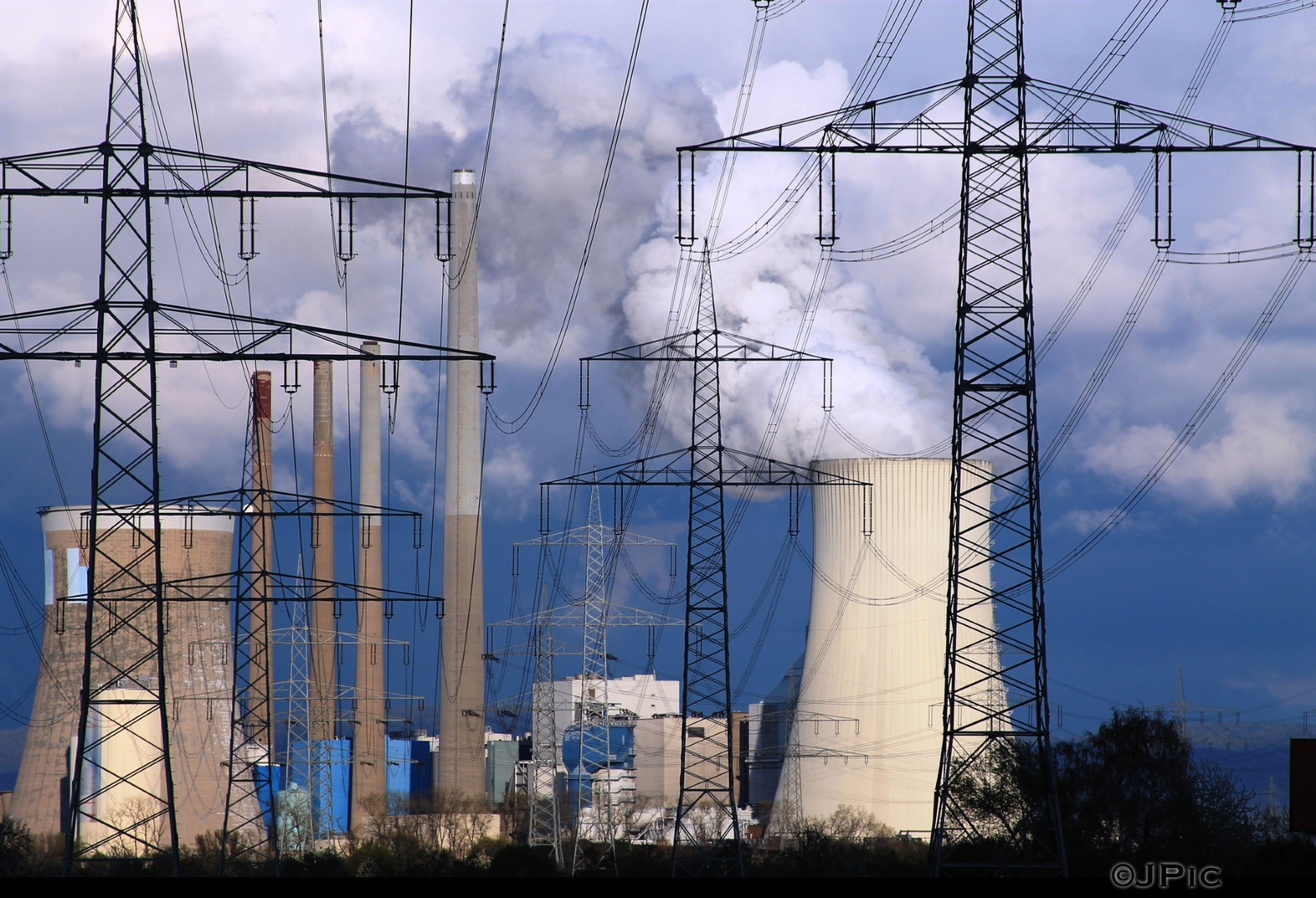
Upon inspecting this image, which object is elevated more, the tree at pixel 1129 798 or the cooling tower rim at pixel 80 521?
the cooling tower rim at pixel 80 521

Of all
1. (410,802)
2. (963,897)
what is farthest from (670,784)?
(963,897)

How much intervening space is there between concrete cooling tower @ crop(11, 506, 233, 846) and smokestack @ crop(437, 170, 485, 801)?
7.39 m

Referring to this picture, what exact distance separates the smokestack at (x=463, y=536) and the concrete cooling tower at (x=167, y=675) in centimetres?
739

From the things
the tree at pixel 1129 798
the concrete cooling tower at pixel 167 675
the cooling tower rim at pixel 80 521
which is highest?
the cooling tower rim at pixel 80 521

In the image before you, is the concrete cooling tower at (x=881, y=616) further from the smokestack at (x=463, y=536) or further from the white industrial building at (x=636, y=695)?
the white industrial building at (x=636, y=695)

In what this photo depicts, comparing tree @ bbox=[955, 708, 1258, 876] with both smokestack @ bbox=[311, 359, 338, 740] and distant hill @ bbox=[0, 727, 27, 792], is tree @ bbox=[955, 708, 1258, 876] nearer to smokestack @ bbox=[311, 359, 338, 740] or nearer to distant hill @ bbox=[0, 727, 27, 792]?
smokestack @ bbox=[311, 359, 338, 740]

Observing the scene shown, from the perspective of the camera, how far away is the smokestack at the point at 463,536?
4547 cm

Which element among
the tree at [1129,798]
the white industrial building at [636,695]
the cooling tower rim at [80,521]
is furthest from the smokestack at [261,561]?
the white industrial building at [636,695]

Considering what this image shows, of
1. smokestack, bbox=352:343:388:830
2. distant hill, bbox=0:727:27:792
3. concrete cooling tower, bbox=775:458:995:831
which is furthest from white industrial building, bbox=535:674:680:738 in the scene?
distant hill, bbox=0:727:27:792

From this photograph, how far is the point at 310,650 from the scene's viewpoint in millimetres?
49938

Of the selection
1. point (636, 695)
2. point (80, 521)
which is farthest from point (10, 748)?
point (80, 521)

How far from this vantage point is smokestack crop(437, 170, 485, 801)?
4547 centimetres

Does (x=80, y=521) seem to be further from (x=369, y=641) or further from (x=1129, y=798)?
(x=1129, y=798)

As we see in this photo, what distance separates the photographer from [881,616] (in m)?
33.6
